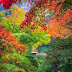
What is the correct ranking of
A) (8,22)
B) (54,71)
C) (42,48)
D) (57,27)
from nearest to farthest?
(54,71) → (57,27) → (8,22) → (42,48)

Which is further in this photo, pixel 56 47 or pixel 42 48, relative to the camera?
pixel 42 48

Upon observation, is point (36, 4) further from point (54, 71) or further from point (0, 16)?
point (0, 16)

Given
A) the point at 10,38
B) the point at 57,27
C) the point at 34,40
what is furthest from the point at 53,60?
the point at 34,40

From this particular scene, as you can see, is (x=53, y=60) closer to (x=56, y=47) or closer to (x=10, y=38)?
(x=56, y=47)

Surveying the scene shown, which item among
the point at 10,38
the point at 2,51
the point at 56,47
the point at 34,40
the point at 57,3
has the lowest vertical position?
the point at 34,40

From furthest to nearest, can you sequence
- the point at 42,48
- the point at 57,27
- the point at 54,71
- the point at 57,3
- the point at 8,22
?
the point at 42,48
the point at 8,22
the point at 57,27
the point at 54,71
the point at 57,3

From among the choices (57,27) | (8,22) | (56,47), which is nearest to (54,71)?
(56,47)

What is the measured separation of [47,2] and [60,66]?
110 inches

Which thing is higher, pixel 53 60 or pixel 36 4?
pixel 36 4

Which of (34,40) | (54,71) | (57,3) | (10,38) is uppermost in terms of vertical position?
(57,3)

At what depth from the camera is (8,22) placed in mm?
16438

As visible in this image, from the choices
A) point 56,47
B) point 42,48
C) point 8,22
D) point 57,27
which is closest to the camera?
point 56,47

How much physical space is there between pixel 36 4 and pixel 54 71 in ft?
10.1

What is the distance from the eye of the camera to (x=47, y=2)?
5.76m
